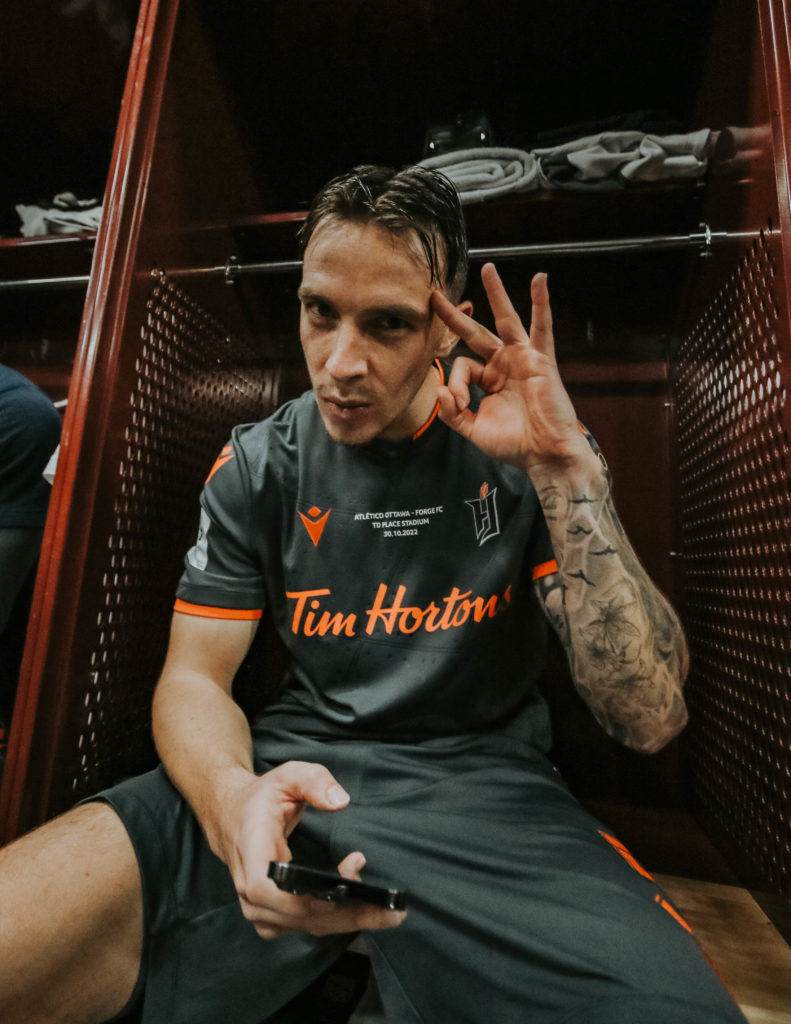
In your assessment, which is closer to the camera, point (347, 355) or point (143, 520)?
point (347, 355)

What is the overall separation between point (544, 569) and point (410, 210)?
550 millimetres

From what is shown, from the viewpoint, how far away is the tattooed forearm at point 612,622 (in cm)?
69

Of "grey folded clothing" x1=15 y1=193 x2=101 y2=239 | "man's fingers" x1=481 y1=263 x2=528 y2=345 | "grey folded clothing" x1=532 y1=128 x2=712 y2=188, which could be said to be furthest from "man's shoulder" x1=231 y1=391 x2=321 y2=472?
"grey folded clothing" x1=15 y1=193 x2=101 y2=239

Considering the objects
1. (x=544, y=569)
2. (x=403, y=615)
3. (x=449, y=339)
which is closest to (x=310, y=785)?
(x=403, y=615)

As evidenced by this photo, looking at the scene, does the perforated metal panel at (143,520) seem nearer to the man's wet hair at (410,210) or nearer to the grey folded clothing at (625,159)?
the man's wet hair at (410,210)

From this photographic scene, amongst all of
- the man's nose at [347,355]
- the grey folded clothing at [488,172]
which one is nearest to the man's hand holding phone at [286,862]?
the man's nose at [347,355]

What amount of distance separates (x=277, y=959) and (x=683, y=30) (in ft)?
5.23

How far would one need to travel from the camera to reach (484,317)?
1.26 m

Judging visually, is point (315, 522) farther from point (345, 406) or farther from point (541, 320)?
point (541, 320)

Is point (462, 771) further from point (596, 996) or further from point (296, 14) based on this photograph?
point (296, 14)

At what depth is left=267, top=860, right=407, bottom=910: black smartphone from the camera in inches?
16.5

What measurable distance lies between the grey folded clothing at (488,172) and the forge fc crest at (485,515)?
1.78ft

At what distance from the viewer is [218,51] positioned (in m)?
1.08

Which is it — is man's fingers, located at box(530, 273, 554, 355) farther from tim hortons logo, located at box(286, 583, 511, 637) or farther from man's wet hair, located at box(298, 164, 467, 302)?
tim hortons logo, located at box(286, 583, 511, 637)
